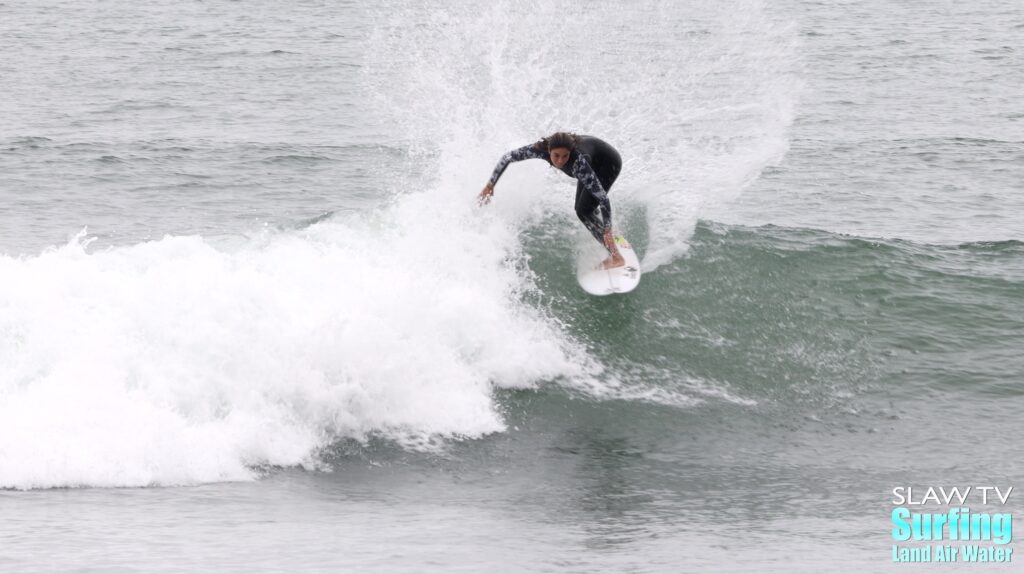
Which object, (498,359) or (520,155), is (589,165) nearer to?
(520,155)

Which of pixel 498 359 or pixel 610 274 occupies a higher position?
pixel 610 274

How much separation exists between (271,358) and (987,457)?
5706 millimetres

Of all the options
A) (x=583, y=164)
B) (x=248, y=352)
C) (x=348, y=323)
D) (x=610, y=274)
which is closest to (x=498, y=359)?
(x=348, y=323)

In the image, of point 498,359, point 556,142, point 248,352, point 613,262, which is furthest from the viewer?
point 613,262

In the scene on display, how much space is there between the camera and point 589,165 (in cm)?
1079

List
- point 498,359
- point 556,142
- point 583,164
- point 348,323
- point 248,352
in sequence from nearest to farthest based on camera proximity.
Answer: point 248,352 < point 348,323 < point 498,359 < point 556,142 < point 583,164

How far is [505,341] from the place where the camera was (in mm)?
10211

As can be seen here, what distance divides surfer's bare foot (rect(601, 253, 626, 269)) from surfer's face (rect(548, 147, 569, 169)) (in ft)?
3.92

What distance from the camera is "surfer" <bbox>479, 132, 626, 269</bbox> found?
10602mm

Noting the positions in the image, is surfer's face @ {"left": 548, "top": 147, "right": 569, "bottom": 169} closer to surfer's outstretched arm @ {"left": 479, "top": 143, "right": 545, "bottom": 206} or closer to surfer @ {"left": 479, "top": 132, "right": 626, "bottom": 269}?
surfer @ {"left": 479, "top": 132, "right": 626, "bottom": 269}

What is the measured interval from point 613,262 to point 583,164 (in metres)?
1.21

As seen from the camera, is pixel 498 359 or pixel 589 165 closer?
pixel 498 359

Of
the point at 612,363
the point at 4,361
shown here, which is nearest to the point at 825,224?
the point at 612,363

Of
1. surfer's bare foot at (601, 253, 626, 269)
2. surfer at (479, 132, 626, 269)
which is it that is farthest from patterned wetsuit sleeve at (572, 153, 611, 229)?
surfer's bare foot at (601, 253, 626, 269)
